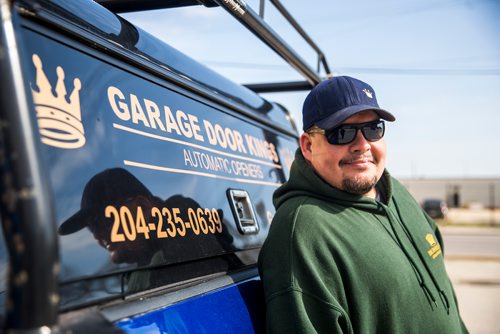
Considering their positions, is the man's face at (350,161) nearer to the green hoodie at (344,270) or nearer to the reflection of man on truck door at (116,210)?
the green hoodie at (344,270)

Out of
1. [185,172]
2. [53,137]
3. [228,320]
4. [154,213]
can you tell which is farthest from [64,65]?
[228,320]

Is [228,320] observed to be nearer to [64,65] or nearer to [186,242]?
[186,242]

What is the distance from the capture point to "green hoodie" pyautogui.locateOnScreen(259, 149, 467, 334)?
190 cm

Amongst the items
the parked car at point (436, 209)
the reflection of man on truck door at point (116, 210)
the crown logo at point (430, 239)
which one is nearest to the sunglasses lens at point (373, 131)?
the crown logo at point (430, 239)

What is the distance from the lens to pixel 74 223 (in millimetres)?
1498

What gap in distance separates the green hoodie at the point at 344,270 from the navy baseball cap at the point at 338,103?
0.20 meters

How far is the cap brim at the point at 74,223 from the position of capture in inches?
57.2

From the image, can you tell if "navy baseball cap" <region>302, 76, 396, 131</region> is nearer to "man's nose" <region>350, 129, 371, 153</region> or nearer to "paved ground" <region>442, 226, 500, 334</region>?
"man's nose" <region>350, 129, 371, 153</region>

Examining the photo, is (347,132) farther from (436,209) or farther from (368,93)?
(436,209)

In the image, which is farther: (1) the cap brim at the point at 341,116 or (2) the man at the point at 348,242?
(1) the cap brim at the point at 341,116

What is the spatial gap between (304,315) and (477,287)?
8876mm

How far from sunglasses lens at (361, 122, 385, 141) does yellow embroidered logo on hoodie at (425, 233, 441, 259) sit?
499mm

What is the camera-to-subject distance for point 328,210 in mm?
2166

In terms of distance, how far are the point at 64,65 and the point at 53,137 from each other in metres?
0.26
